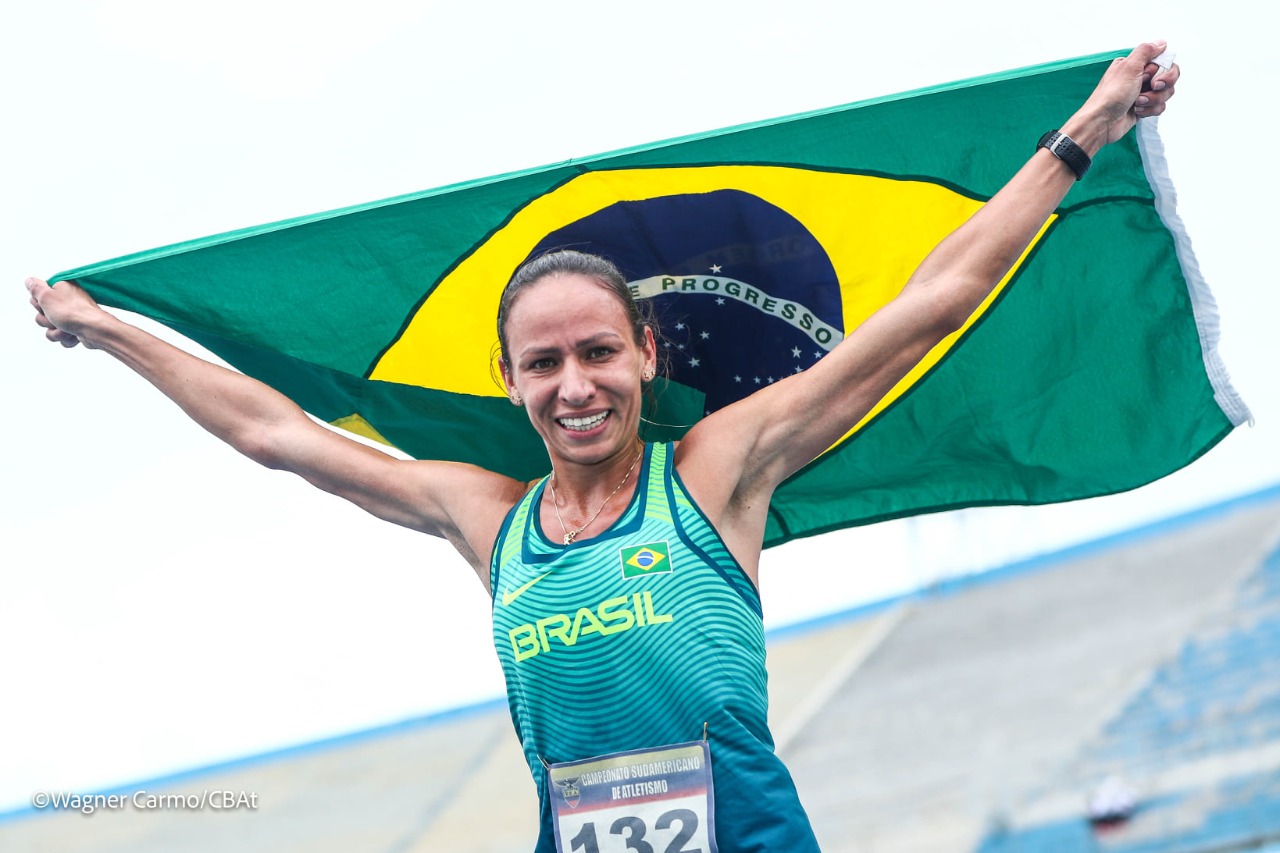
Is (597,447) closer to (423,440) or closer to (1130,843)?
(423,440)

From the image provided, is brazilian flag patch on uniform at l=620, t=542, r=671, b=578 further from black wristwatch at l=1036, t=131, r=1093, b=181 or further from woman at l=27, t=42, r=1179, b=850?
black wristwatch at l=1036, t=131, r=1093, b=181

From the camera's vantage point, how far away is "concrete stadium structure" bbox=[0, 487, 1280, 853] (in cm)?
1284

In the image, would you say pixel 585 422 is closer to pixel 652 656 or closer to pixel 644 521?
pixel 644 521

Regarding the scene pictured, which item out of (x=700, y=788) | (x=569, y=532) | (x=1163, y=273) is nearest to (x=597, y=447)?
(x=569, y=532)

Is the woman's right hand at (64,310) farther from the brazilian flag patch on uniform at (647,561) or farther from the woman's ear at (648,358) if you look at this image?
the brazilian flag patch on uniform at (647,561)

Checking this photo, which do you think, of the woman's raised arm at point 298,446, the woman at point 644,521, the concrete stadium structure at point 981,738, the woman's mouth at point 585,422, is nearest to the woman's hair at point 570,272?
the woman at point 644,521

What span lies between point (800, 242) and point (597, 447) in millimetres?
1055

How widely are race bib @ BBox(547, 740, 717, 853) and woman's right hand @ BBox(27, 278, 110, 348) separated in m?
1.68

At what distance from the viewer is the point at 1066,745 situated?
1428 cm

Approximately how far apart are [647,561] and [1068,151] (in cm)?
124

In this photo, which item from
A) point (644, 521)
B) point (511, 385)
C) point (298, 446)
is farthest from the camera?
point (298, 446)

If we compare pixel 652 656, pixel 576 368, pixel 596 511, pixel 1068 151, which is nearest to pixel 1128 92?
pixel 1068 151

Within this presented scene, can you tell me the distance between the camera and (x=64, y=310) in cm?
351

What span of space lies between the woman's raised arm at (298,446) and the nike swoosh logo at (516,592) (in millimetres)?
195
